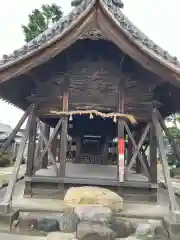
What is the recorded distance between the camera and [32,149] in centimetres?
680

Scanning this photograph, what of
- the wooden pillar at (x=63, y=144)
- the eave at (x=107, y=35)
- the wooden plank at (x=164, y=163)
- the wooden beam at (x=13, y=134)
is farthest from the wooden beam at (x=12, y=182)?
the wooden plank at (x=164, y=163)

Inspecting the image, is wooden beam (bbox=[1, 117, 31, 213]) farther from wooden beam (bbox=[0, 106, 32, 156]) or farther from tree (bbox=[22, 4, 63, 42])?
tree (bbox=[22, 4, 63, 42])

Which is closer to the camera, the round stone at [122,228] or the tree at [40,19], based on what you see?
the round stone at [122,228]

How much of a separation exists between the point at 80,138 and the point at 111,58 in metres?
7.99

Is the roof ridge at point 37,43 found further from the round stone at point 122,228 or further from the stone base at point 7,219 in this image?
the round stone at point 122,228

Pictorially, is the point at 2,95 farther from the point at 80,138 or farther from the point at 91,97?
the point at 80,138

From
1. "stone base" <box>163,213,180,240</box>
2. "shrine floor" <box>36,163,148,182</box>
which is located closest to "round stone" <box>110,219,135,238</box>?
"stone base" <box>163,213,180,240</box>

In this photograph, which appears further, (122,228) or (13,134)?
(13,134)

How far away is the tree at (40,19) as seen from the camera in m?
19.7

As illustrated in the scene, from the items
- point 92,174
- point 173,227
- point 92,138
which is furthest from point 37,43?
point 92,138

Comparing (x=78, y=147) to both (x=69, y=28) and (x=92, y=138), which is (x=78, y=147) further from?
(x=69, y=28)

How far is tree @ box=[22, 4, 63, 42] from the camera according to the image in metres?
19.7

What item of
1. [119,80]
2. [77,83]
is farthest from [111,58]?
[77,83]

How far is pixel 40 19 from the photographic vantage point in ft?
64.9
